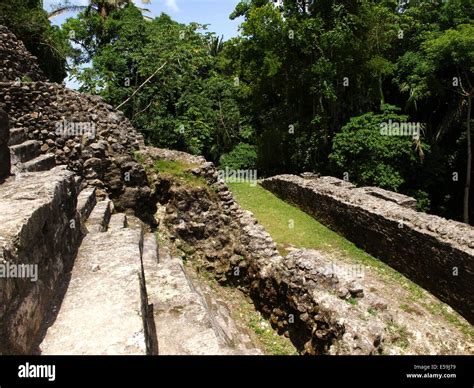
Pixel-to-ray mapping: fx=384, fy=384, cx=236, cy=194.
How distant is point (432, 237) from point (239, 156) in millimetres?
14901

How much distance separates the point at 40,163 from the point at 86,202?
1.14 metres

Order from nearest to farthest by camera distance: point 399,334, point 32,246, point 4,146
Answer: point 32,246 < point 4,146 < point 399,334

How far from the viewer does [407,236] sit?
8867mm

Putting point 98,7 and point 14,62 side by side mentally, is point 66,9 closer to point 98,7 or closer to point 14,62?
point 98,7

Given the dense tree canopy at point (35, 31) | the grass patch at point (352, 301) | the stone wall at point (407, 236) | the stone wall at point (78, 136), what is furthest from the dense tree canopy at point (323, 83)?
the grass patch at point (352, 301)

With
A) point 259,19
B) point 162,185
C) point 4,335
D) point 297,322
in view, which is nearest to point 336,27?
point 259,19

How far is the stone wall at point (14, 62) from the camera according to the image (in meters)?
8.52

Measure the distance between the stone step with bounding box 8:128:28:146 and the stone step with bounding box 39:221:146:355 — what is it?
9.86 ft

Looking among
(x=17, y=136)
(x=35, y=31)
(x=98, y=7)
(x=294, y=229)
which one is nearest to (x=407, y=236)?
(x=294, y=229)

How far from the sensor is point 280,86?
19.3m

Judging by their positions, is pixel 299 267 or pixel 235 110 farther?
pixel 235 110

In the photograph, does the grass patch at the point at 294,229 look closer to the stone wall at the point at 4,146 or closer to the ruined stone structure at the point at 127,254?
the ruined stone structure at the point at 127,254

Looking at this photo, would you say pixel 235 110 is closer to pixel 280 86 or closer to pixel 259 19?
pixel 280 86

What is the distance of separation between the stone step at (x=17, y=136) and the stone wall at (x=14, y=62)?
1.87 m
